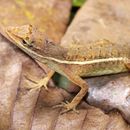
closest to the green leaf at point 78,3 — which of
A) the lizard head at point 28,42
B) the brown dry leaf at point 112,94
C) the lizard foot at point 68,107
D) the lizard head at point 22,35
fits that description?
the brown dry leaf at point 112,94

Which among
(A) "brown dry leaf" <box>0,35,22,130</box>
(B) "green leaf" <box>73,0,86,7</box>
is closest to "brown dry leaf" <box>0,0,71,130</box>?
(A) "brown dry leaf" <box>0,35,22,130</box>

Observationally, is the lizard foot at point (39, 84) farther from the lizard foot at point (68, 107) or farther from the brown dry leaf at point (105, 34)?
the brown dry leaf at point (105, 34)

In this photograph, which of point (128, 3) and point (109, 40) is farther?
point (128, 3)

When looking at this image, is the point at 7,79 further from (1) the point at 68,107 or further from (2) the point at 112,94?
(2) the point at 112,94

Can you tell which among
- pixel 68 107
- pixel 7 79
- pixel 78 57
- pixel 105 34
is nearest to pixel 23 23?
pixel 105 34

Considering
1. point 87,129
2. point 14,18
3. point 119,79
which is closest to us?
point 87,129

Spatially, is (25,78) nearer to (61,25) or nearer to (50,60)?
(50,60)

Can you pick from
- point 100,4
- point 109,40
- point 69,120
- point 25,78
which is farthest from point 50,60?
point 100,4
